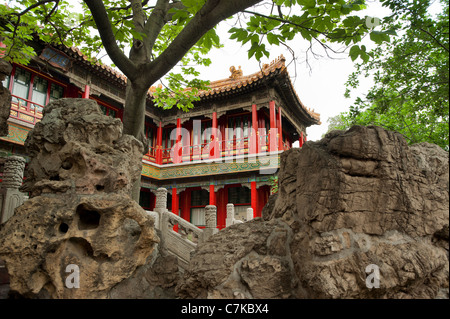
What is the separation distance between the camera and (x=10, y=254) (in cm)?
180

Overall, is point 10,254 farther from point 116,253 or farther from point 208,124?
point 208,124

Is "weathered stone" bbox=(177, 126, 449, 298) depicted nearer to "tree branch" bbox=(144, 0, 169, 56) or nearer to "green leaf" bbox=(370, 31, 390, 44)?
"green leaf" bbox=(370, 31, 390, 44)

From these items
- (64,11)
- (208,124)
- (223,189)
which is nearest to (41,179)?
(64,11)

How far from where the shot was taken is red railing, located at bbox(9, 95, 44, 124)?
356 inches

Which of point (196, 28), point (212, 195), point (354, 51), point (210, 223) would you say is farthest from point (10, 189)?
point (212, 195)

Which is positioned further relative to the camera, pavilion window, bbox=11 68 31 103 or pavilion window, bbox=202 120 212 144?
pavilion window, bbox=202 120 212 144

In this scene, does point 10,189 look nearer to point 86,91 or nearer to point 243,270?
point 243,270

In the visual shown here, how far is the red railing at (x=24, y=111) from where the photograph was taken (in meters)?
9.05

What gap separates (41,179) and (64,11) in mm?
4168

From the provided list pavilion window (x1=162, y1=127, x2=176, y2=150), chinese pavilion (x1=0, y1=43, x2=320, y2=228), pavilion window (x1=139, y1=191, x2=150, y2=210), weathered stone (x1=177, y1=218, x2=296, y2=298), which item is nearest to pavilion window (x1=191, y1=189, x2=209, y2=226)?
chinese pavilion (x1=0, y1=43, x2=320, y2=228)

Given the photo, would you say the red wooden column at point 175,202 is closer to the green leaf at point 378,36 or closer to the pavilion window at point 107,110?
the pavilion window at point 107,110

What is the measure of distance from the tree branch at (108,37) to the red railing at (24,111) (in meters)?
7.54

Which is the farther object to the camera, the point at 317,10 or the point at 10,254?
the point at 317,10

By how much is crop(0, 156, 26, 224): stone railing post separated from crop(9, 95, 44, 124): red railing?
5521 mm
